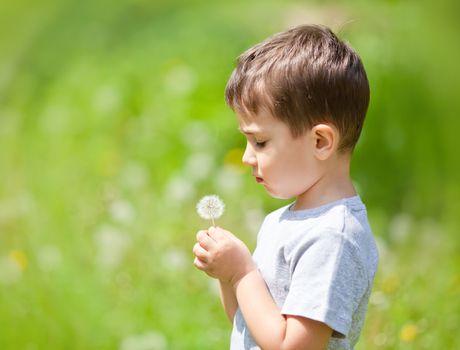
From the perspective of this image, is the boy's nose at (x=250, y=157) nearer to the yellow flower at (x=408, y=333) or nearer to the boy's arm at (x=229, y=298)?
the boy's arm at (x=229, y=298)

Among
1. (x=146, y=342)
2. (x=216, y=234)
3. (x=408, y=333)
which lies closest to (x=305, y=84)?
(x=216, y=234)

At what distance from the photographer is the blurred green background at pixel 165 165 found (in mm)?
3584

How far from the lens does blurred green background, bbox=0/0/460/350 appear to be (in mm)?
3584

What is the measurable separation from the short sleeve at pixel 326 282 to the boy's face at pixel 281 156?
17 cm

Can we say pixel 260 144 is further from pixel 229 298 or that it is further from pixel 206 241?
pixel 229 298

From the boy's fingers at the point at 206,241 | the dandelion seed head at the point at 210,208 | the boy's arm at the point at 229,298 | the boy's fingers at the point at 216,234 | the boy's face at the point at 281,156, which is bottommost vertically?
the boy's arm at the point at 229,298

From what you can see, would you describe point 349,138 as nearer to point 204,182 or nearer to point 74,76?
point 204,182

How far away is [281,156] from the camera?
187cm

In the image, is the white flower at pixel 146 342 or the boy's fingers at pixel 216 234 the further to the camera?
the white flower at pixel 146 342

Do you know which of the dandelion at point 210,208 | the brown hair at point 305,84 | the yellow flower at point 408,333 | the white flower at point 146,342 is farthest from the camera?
the white flower at point 146,342

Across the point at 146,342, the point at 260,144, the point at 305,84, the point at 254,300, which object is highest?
Result: the point at 305,84

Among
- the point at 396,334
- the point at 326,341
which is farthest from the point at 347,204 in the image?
the point at 396,334

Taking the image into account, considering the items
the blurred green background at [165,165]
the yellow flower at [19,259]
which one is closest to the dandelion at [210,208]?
the blurred green background at [165,165]

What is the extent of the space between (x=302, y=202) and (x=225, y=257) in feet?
0.72
